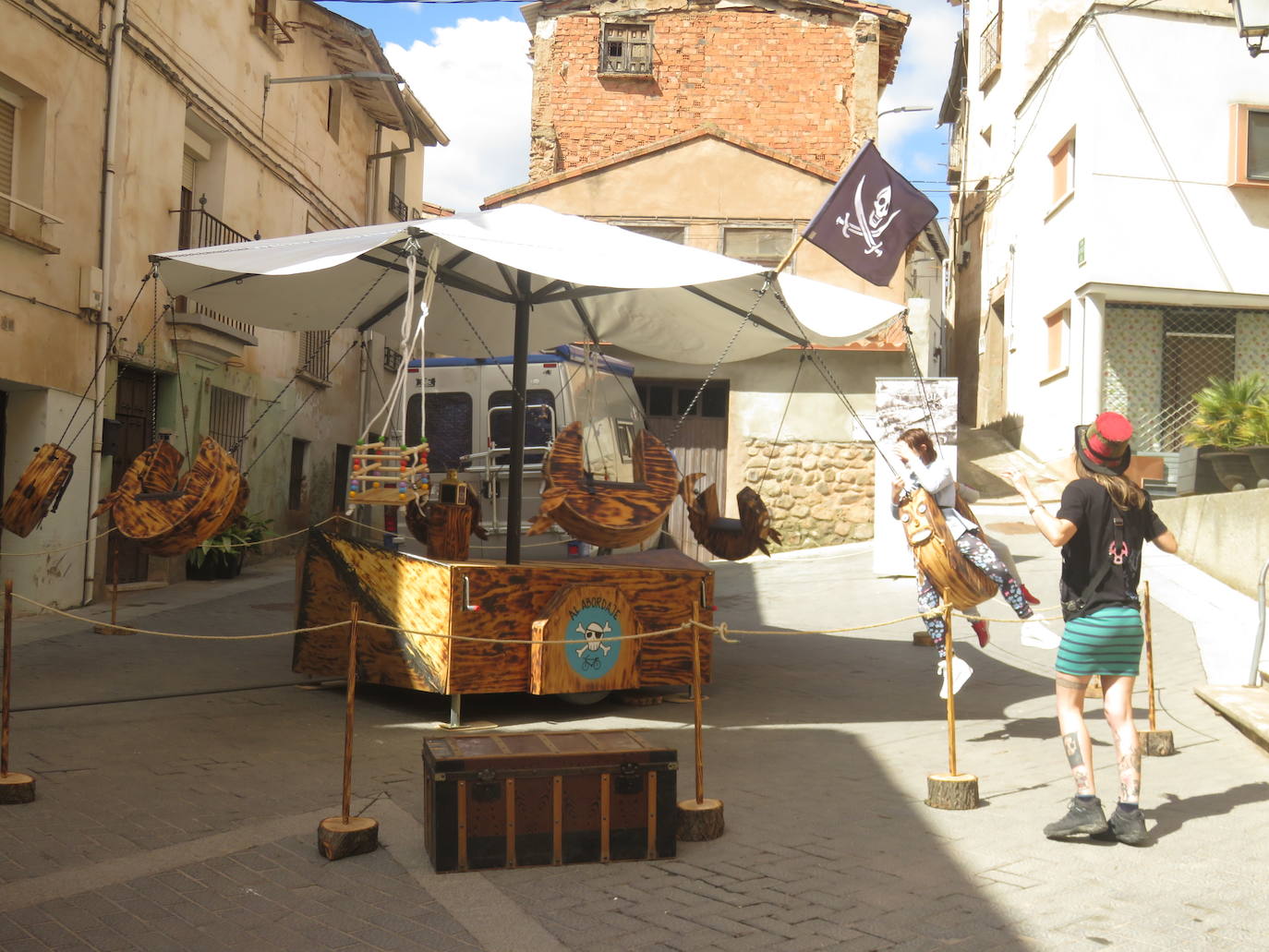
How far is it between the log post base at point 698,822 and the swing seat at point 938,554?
2.75 m

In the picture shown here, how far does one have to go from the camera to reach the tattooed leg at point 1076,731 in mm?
5215

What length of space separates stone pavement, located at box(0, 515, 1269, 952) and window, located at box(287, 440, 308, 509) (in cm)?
1138

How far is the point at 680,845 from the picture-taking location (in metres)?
5.12

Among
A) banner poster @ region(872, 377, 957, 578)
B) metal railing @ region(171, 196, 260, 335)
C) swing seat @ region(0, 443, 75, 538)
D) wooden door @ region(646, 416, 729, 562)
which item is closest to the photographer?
swing seat @ region(0, 443, 75, 538)

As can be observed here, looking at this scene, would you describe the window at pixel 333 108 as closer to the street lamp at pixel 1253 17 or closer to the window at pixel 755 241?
the window at pixel 755 241

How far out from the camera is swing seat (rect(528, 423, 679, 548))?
774 cm

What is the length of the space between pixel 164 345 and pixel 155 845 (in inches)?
435

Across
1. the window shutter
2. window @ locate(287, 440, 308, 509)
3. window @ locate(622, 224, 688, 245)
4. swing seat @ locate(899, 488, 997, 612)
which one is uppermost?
window @ locate(622, 224, 688, 245)

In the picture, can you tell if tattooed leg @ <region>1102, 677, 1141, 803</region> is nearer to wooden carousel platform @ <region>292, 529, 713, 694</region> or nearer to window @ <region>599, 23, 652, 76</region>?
wooden carousel platform @ <region>292, 529, 713, 694</region>

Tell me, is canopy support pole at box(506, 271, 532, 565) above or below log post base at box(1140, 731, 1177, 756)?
above

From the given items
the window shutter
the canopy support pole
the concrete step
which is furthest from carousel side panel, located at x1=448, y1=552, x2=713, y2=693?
the window shutter

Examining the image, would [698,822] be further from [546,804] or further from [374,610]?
[374,610]

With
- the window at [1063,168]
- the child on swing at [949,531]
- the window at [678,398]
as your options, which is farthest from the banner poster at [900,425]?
the window at [1063,168]

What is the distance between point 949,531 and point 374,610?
3548mm
